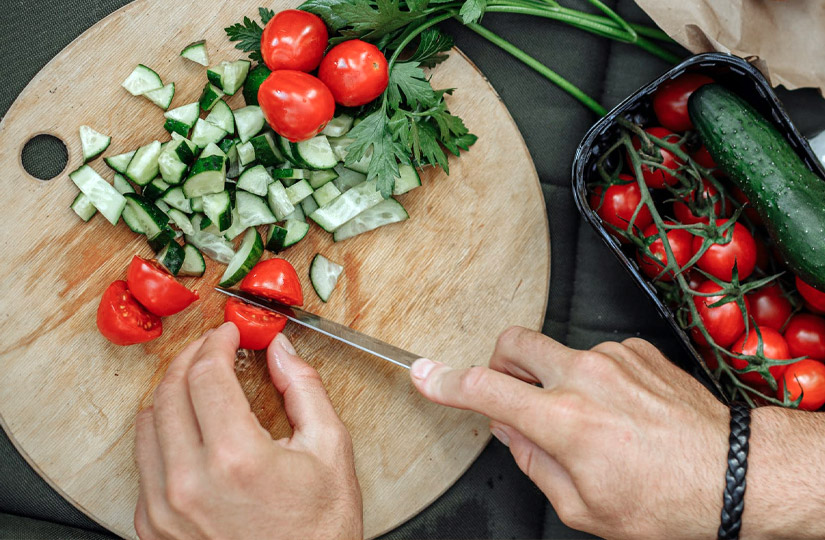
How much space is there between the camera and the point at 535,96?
7.73 ft

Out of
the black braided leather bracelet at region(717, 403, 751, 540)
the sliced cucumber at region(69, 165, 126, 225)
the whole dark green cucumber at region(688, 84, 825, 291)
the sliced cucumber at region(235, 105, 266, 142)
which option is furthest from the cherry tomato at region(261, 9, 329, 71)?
the black braided leather bracelet at region(717, 403, 751, 540)

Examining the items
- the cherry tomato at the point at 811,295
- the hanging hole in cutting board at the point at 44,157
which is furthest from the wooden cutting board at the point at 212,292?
the cherry tomato at the point at 811,295

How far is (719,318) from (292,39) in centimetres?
162

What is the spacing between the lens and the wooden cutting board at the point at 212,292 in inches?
77.2

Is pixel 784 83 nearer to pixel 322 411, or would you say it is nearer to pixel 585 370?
pixel 585 370

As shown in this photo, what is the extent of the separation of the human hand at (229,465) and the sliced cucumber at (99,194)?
1.74ft

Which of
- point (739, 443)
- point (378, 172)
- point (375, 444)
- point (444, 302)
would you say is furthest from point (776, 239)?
point (375, 444)

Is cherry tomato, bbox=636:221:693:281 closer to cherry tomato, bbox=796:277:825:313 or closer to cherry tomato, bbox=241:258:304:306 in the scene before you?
cherry tomato, bbox=796:277:825:313

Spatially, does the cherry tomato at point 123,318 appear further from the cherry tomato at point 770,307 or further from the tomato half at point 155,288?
the cherry tomato at point 770,307

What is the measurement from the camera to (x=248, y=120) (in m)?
2.02

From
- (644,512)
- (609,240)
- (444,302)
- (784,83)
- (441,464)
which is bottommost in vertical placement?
(441,464)

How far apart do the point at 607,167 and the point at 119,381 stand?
1792 millimetres

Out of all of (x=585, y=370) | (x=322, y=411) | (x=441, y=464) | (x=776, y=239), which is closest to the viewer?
(x=585, y=370)

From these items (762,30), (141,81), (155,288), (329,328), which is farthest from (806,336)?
(141,81)
